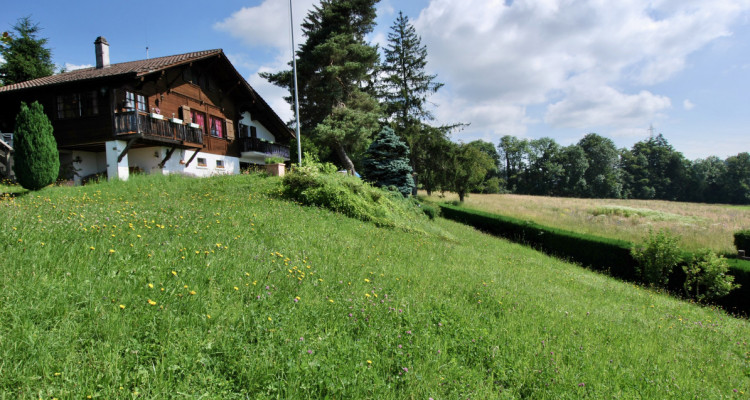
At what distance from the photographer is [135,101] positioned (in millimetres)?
16609

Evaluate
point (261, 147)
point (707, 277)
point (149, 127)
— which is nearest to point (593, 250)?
point (707, 277)

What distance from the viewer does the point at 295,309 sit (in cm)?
356

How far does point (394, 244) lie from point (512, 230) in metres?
12.1

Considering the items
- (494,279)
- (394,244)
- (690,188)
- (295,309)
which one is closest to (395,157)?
(394,244)

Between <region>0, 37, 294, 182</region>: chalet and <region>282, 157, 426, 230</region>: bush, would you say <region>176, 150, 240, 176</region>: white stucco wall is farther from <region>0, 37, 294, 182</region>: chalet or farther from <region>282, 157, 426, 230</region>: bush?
<region>282, 157, 426, 230</region>: bush

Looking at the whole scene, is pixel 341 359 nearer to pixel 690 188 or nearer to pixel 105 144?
pixel 105 144

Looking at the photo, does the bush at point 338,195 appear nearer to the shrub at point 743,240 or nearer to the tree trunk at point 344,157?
the shrub at point 743,240

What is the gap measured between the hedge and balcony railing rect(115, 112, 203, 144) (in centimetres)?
1808

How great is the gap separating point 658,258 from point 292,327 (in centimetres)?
1237

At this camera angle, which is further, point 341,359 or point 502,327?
point 502,327

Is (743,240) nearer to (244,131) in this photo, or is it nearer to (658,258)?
(658,258)

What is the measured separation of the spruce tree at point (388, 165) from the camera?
19.2 m

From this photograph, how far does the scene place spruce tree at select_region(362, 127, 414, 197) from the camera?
19.2 meters

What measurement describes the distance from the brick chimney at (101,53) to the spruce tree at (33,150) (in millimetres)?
8396
